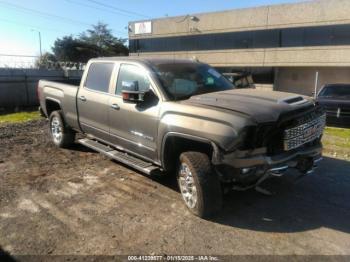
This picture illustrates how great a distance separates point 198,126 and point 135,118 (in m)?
1.34

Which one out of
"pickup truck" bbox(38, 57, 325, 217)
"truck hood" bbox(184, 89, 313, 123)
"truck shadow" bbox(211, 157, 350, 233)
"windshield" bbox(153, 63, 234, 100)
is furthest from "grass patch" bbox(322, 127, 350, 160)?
"windshield" bbox(153, 63, 234, 100)

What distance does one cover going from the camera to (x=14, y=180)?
5.54m

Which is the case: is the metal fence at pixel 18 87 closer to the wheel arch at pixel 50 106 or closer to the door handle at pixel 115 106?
the wheel arch at pixel 50 106

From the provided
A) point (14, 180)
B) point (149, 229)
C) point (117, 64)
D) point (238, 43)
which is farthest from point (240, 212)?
point (238, 43)

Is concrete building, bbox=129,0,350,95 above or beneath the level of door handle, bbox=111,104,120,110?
above

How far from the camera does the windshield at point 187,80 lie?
15.6 ft

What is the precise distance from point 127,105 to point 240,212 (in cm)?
225

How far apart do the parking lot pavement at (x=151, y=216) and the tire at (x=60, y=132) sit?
1269mm

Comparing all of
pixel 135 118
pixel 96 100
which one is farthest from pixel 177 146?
pixel 96 100

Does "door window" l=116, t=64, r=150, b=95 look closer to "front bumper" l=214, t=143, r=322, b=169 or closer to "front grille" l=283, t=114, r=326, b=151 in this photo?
"front bumper" l=214, t=143, r=322, b=169

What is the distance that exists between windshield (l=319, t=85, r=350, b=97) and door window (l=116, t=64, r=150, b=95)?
8384 millimetres

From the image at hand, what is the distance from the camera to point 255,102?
4074 millimetres

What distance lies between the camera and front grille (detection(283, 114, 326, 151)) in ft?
12.8

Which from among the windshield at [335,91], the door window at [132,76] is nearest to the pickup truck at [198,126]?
the door window at [132,76]
